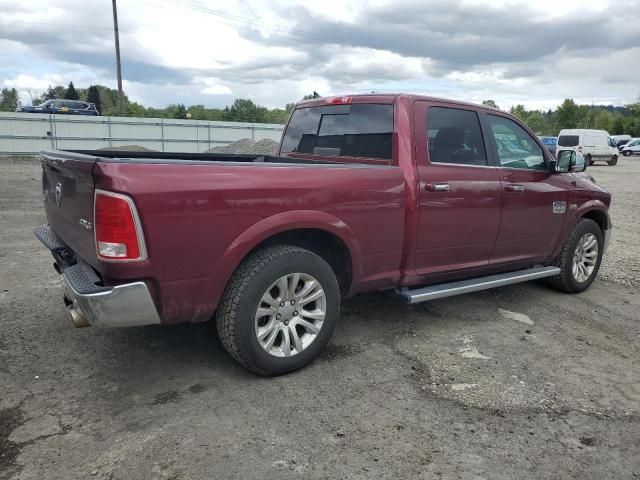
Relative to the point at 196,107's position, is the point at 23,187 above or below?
below

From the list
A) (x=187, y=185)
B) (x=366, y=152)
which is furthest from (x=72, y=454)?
(x=366, y=152)

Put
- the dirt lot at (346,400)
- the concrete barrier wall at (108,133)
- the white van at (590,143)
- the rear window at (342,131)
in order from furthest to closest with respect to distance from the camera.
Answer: the white van at (590,143) < the concrete barrier wall at (108,133) < the rear window at (342,131) < the dirt lot at (346,400)

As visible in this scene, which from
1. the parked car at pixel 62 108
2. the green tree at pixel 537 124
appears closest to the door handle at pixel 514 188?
the parked car at pixel 62 108

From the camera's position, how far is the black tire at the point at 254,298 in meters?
3.23

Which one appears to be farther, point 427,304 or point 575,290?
point 575,290

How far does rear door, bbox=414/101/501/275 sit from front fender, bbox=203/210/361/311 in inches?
35.3

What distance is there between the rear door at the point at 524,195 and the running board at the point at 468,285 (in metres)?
0.14

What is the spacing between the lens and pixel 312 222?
344 cm

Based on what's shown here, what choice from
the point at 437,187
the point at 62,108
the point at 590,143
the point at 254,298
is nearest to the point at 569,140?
the point at 590,143

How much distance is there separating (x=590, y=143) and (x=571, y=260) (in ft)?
99.7

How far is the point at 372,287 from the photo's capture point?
13.0ft

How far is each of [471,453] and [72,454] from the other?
2032mm

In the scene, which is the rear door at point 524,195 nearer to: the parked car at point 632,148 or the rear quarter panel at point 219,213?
the rear quarter panel at point 219,213

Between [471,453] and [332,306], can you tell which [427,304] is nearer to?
[332,306]
